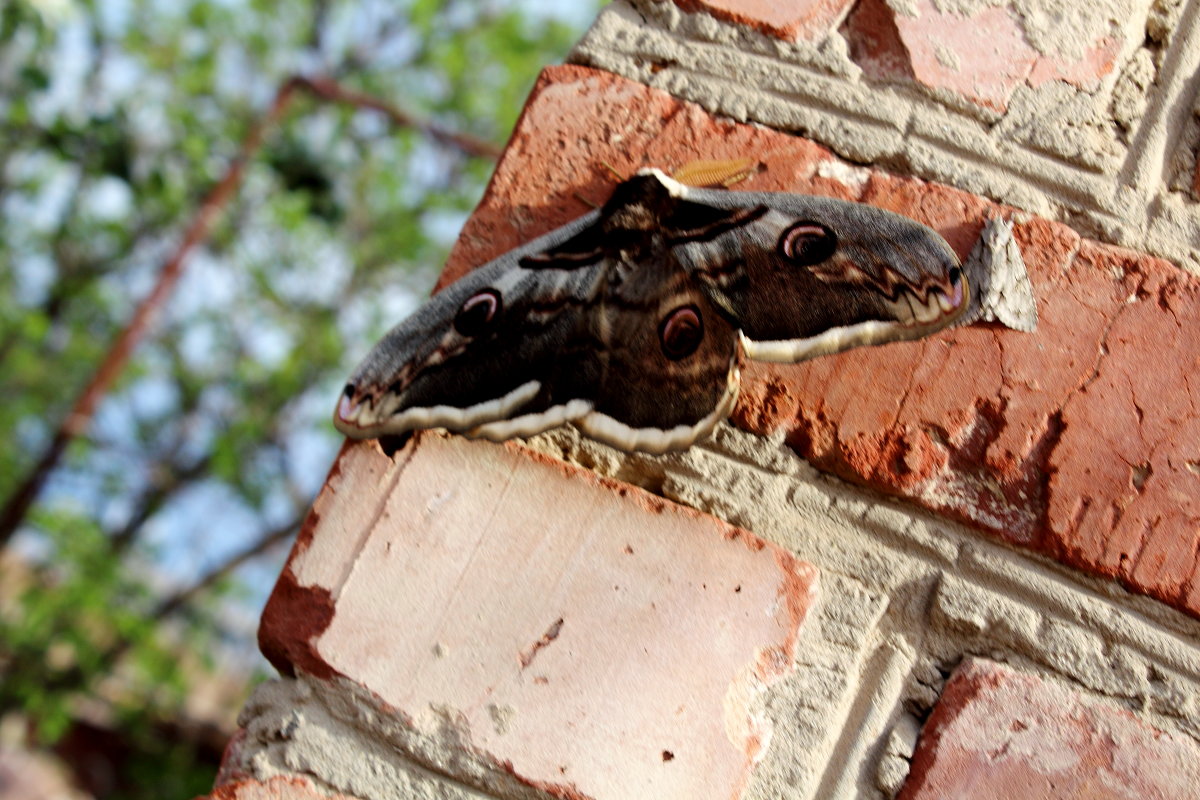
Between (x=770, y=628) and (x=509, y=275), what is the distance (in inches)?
13.6

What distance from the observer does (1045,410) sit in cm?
76

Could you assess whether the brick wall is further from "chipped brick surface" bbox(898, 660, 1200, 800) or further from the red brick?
the red brick

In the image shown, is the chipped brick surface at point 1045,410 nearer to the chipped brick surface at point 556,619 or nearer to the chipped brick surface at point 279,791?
the chipped brick surface at point 556,619

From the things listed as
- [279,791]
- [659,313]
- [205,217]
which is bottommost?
[279,791]

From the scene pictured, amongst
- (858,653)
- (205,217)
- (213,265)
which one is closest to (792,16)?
(858,653)

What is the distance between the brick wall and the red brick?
14 centimetres

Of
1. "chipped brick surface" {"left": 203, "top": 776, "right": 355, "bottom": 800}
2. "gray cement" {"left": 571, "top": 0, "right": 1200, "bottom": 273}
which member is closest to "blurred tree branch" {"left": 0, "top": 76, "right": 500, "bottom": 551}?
"gray cement" {"left": 571, "top": 0, "right": 1200, "bottom": 273}

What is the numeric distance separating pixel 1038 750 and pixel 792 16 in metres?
0.63

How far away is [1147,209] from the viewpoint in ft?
2.64

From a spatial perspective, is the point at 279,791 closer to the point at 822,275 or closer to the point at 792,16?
the point at 822,275

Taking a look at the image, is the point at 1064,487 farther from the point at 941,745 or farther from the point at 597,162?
the point at 597,162

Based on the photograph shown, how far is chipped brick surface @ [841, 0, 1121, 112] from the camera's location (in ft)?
2.76

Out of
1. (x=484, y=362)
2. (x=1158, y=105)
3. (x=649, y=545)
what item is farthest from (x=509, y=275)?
(x=1158, y=105)

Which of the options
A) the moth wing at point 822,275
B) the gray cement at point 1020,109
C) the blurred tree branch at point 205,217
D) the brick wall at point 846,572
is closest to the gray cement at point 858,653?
the brick wall at point 846,572
